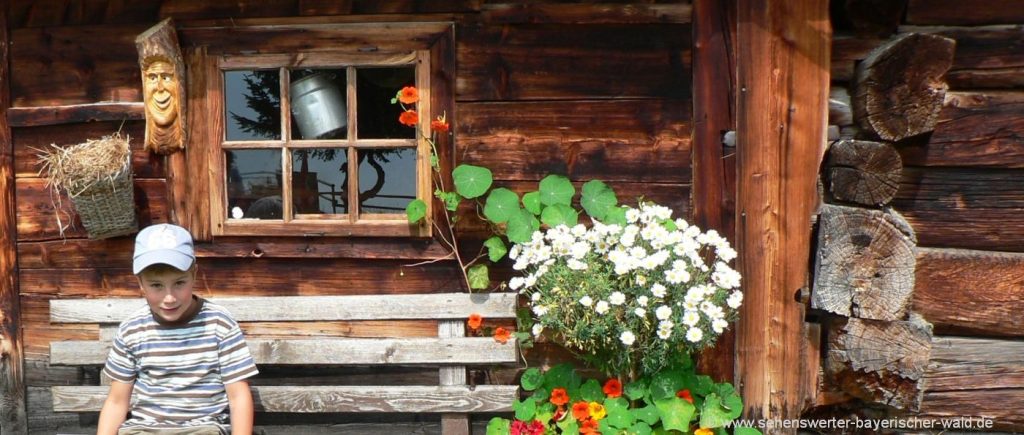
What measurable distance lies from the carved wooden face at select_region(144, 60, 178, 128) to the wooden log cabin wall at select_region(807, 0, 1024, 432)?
2620 mm

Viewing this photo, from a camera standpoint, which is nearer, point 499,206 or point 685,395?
point 685,395

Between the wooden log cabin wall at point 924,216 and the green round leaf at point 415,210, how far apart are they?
5.03ft

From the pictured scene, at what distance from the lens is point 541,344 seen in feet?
11.4

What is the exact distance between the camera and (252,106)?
11.6 ft

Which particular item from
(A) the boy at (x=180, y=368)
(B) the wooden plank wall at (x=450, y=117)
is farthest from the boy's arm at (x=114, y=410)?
A: (B) the wooden plank wall at (x=450, y=117)

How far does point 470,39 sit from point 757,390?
182 cm

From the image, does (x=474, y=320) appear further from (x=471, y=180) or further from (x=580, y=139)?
(x=580, y=139)

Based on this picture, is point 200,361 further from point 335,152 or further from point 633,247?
point 633,247

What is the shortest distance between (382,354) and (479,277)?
1.64 feet

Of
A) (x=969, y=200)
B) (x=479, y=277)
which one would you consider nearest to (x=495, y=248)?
(x=479, y=277)

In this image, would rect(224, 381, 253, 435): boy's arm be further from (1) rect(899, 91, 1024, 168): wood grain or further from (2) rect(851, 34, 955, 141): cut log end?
(1) rect(899, 91, 1024, 168): wood grain

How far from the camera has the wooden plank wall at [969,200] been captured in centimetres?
316

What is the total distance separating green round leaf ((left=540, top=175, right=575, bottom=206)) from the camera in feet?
10.7

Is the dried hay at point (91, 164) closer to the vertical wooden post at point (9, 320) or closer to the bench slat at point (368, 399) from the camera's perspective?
the vertical wooden post at point (9, 320)
